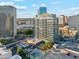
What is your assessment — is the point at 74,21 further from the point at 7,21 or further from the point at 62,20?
the point at 7,21

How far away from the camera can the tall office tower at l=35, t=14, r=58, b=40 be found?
14.4 m

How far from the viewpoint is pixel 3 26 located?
640 inches

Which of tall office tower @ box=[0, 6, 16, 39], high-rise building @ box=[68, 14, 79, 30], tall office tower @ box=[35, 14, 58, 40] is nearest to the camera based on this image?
tall office tower @ box=[35, 14, 58, 40]

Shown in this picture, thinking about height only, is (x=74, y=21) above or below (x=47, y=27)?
above

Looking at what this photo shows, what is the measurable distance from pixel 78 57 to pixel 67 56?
23cm

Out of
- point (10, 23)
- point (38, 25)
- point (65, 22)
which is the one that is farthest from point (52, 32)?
point (65, 22)

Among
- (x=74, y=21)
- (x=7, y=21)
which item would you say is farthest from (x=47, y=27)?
(x=74, y=21)

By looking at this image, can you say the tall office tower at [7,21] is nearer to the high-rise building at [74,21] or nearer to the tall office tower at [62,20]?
the high-rise building at [74,21]

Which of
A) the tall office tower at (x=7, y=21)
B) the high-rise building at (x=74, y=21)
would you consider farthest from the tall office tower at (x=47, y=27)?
the high-rise building at (x=74, y=21)

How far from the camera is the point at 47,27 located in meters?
14.8

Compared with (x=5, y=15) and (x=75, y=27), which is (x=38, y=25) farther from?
(x=75, y=27)

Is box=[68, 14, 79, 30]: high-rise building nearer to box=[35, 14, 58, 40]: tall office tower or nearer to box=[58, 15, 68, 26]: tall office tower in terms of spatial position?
box=[58, 15, 68, 26]: tall office tower

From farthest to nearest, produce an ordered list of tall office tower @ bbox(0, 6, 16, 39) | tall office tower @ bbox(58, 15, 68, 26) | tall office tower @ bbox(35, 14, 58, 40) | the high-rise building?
1. tall office tower @ bbox(58, 15, 68, 26)
2. the high-rise building
3. tall office tower @ bbox(0, 6, 16, 39)
4. tall office tower @ bbox(35, 14, 58, 40)


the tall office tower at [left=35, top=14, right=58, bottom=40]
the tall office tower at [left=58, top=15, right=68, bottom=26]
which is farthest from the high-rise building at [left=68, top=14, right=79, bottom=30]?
the tall office tower at [left=35, top=14, right=58, bottom=40]
